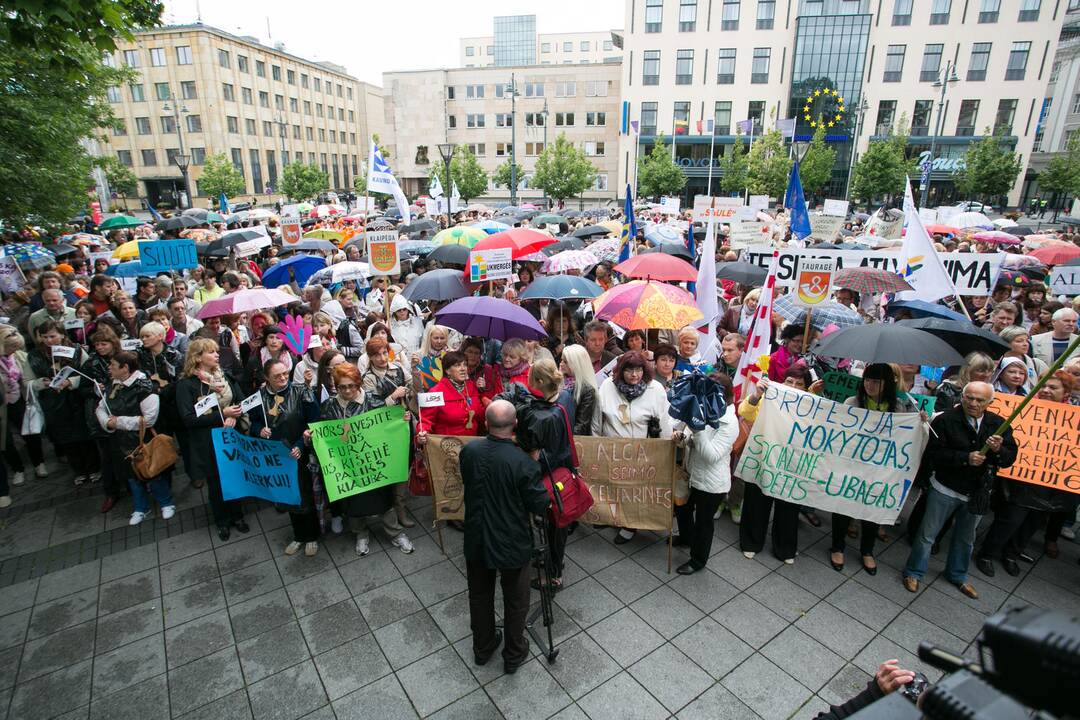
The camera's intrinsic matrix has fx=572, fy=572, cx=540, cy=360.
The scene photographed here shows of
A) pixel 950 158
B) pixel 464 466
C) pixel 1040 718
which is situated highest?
pixel 950 158

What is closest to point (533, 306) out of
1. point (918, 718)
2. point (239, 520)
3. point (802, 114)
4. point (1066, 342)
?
point (239, 520)

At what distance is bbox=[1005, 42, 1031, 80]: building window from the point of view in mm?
48031

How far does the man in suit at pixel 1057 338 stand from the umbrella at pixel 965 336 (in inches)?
61.1

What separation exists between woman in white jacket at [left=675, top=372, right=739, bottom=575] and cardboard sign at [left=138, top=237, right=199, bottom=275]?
32.0 ft

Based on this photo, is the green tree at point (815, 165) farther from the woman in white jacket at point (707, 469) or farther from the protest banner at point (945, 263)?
the woman in white jacket at point (707, 469)

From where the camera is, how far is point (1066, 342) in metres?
6.89

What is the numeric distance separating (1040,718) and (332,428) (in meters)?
5.02

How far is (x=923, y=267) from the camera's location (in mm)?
7910

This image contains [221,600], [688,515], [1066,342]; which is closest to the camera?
[221,600]

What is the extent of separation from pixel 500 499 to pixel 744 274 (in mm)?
7290

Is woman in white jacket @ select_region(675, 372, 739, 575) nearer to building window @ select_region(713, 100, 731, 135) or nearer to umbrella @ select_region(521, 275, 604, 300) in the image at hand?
umbrella @ select_region(521, 275, 604, 300)

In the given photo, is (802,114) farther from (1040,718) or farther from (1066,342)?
(1040,718)

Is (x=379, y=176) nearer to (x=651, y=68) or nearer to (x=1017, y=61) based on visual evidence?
(x=651, y=68)

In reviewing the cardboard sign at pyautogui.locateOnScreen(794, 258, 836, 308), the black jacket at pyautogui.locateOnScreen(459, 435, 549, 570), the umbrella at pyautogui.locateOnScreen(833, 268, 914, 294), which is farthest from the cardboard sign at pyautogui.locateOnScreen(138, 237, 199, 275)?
the umbrella at pyautogui.locateOnScreen(833, 268, 914, 294)
